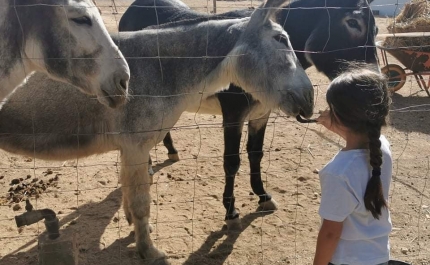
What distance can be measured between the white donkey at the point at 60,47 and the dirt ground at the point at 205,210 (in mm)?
779

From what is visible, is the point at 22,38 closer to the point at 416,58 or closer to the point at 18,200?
the point at 18,200

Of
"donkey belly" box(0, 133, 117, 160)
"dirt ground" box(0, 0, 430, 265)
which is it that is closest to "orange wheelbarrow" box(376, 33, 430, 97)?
"dirt ground" box(0, 0, 430, 265)

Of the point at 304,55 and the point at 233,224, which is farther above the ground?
the point at 304,55

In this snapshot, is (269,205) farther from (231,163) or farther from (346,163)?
(346,163)

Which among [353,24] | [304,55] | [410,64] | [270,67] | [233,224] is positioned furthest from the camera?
[410,64]

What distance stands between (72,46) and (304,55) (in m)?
2.58

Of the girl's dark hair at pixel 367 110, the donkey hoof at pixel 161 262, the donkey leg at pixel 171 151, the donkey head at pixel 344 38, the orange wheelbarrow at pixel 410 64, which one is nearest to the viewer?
the girl's dark hair at pixel 367 110

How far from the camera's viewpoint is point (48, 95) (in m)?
3.34

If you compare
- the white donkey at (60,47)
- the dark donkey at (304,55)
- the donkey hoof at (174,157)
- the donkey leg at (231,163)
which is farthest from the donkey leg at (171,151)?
the white donkey at (60,47)

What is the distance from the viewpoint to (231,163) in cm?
425

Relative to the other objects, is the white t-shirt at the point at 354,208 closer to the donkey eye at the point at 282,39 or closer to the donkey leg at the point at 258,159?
the donkey eye at the point at 282,39

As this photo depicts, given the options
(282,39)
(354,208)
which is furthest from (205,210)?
(354,208)

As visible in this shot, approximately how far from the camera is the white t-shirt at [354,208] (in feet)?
6.55

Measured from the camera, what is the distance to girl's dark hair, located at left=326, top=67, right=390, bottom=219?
198 cm
